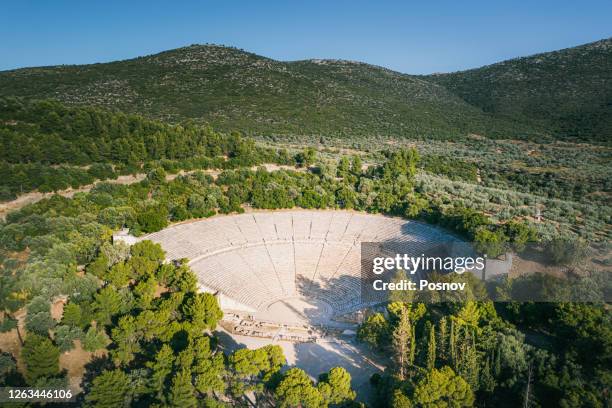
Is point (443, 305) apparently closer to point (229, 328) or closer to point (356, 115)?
point (229, 328)

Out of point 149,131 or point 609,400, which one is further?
point 149,131

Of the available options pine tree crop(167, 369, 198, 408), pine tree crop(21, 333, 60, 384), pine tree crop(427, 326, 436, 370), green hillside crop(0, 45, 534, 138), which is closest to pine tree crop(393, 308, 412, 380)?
pine tree crop(427, 326, 436, 370)

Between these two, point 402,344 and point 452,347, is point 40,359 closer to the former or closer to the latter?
point 402,344

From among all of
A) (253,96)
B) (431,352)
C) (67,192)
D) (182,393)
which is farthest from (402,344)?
(253,96)

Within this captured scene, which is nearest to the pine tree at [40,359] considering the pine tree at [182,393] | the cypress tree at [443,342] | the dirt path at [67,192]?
the pine tree at [182,393]

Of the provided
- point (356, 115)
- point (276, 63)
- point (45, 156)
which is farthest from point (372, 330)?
point (276, 63)

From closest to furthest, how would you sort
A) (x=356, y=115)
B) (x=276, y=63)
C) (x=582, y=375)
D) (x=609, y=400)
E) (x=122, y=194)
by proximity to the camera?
(x=609, y=400), (x=582, y=375), (x=122, y=194), (x=356, y=115), (x=276, y=63)
